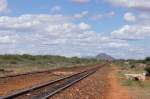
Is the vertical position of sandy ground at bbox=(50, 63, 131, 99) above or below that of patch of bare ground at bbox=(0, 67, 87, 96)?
below

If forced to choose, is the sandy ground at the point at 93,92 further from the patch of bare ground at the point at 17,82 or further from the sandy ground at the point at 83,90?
the patch of bare ground at the point at 17,82

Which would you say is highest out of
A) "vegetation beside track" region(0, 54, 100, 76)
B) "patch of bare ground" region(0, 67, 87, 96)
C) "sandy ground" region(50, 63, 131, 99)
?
"vegetation beside track" region(0, 54, 100, 76)

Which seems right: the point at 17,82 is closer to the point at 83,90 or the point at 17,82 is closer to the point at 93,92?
the point at 83,90

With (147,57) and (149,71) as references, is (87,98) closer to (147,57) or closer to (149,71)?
(149,71)

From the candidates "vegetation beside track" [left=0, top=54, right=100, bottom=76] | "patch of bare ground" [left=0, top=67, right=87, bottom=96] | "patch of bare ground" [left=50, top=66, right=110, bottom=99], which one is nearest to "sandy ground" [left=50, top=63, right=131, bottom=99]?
"patch of bare ground" [left=50, top=66, right=110, bottom=99]

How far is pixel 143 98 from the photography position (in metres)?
25.1

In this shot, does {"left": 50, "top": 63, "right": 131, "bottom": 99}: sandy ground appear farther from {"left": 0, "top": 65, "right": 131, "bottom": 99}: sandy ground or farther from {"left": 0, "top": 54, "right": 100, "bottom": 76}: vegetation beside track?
{"left": 0, "top": 54, "right": 100, "bottom": 76}: vegetation beside track

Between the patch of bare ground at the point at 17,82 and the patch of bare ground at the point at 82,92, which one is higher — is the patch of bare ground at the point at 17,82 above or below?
above

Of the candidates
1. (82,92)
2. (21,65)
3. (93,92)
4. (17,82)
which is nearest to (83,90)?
(93,92)

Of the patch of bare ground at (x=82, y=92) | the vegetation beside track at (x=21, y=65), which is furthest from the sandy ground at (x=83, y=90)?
the vegetation beside track at (x=21, y=65)

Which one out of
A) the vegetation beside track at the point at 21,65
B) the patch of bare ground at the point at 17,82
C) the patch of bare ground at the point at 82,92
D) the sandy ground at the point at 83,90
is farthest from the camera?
the vegetation beside track at the point at 21,65

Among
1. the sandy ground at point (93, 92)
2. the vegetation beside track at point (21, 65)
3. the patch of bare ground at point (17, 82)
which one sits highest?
the vegetation beside track at point (21, 65)

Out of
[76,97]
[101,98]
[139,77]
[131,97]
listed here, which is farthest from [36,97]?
[139,77]

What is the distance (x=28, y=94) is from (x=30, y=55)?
147 metres
